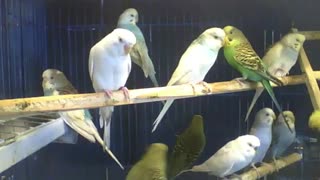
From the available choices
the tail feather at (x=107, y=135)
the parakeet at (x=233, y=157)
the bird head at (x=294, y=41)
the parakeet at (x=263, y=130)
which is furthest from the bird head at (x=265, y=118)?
the tail feather at (x=107, y=135)

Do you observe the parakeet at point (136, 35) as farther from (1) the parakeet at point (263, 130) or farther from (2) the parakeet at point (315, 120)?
(2) the parakeet at point (315, 120)

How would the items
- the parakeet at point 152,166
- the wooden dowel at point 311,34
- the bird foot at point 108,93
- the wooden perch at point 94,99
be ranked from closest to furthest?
the wooden perch at point 94,99 → the bird foot at point 108,93 → the parakeet at point 152,166 → the wooden dowel at point 311,34

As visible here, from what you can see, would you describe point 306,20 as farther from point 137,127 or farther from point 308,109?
point 137,127

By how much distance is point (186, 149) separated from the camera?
1.37m

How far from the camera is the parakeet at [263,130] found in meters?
1.49

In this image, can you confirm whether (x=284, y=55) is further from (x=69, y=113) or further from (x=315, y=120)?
(x=69, y=113)

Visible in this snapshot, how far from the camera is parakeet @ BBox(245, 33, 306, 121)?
1469mm

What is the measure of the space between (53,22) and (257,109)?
67 centimetres

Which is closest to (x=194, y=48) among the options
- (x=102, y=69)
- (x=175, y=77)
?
(x=175, y=77)

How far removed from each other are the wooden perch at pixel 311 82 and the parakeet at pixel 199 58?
0.96 ft

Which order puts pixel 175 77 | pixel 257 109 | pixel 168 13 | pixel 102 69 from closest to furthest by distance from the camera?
pixel 102 69, pixel 175 77, pixel 168 13, pixel 257 109

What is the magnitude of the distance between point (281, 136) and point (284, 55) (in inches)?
9.6

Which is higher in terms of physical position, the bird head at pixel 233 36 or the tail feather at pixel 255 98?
the bird head at pixel 233 36

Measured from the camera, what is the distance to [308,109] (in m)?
1.51
